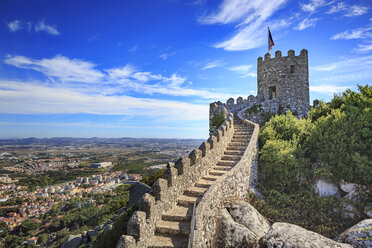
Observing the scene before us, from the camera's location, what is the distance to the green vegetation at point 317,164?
9055mm

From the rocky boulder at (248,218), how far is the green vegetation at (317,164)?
7.20 feet

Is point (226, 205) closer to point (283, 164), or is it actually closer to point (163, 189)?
point (163, 189)

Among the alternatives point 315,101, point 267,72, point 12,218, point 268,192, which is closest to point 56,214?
point 12,218

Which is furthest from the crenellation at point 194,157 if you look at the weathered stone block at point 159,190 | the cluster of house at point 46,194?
the cluster of house at point 46,194

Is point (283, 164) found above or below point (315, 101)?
below

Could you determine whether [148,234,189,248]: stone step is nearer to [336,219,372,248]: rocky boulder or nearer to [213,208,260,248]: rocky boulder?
[213,208,260,248]: rocky boulder

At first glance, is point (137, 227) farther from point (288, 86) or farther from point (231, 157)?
point (288, 86)

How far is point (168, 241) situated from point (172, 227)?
0.39 m

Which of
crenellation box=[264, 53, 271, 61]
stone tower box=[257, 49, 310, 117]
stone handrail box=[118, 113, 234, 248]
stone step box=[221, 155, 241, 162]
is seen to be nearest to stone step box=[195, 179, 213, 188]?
stone handrail box=[118, 113, 234, 248]

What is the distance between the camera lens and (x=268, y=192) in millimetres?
10711

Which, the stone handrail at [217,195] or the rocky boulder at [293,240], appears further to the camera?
the rocky boulder at [293,240]

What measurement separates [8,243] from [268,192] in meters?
30.5

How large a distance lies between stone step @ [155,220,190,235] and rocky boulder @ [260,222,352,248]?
2.45 meters

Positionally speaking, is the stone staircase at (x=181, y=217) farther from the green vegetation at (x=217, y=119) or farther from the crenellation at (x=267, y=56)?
the crenellation at (x=267, y=56)
